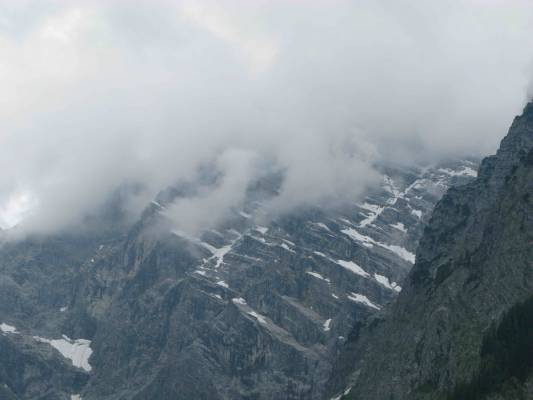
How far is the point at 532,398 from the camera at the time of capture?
188000 mm

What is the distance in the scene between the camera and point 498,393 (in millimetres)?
198750

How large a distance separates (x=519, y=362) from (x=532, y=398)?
1282cm

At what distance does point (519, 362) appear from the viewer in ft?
656

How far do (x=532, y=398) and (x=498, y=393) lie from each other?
1148 cm

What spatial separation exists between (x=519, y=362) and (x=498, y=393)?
747 cm
